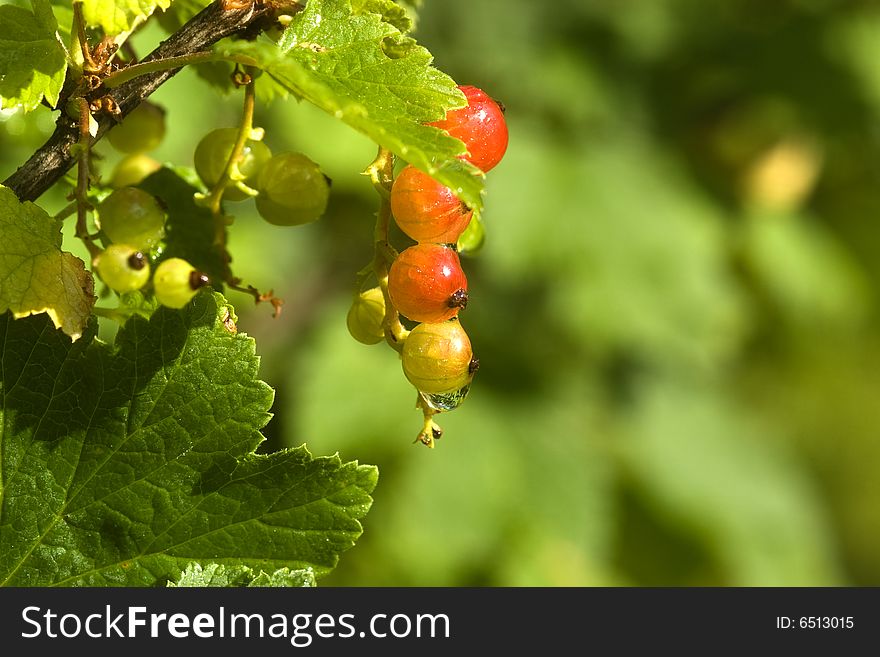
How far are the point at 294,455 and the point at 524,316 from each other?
10.6ft

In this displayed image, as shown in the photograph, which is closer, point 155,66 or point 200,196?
point 155,66

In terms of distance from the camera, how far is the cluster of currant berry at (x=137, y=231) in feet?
3.28

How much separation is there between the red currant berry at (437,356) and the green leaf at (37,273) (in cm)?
31

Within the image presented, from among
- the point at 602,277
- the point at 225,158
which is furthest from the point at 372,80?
the point at 602,277

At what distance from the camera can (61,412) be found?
1.07 meters

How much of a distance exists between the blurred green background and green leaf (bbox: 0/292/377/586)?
7.27 ft

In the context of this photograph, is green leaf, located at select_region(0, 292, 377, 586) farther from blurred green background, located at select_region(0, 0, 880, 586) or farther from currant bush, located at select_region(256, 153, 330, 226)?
blurred green background, located at select_region(0, 0, 880, 586)

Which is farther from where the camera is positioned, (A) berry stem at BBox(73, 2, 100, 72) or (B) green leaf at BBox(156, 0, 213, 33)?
(B) green leaf at BBox(156, 0, 213, 33)

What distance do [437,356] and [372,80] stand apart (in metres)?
0.27

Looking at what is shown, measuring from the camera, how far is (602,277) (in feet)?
12.5

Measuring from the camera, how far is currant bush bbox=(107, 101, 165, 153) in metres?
1.29

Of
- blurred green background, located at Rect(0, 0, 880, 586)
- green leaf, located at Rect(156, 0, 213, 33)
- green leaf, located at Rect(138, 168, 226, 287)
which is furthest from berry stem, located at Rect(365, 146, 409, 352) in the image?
blurred green background, located at Rect(0, 0, 880, 586)

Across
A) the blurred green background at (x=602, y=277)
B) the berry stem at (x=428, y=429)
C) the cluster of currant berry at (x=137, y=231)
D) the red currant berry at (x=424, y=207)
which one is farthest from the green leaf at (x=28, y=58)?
the blurred green background at (x=602, y=277)

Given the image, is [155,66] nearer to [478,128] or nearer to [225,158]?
[225,158]
